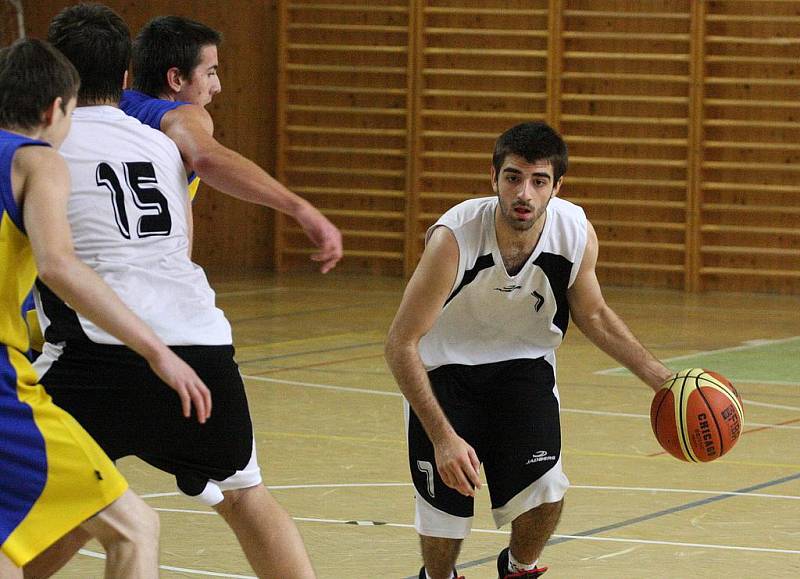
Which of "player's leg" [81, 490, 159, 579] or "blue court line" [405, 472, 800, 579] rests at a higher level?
"player's leg" [81, 490, 159, 579]

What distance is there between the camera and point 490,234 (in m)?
3.94

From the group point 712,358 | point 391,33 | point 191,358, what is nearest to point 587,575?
point 191,358

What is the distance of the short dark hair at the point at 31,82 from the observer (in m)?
2.70

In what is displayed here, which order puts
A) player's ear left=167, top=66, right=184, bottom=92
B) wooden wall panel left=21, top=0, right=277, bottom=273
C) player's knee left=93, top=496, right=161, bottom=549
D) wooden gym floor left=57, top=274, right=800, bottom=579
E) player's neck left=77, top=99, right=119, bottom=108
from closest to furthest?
player's knee left=93, top=496, right=161, bottom=549 < player's neck left=77, top=99, right=119, bottom=108 < player's ear left=167, top=66, right=184, bottom=92 < wooden gym floor left=57, top=274, right=800, bottom=579 < wooden wall panel left=21, top=0, right=277, bottom=273

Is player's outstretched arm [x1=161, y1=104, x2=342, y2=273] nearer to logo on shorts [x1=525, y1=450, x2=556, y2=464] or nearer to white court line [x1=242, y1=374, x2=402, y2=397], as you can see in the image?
logo on shorts [x1=525, y1=450, x2=556, y2=464]

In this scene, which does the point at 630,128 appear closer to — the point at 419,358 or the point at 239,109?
the point at 239,109

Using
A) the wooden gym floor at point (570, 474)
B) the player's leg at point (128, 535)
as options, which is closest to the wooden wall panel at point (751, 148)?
the wooden gym floor at point (570, 474)

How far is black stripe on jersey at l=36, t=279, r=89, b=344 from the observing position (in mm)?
3156

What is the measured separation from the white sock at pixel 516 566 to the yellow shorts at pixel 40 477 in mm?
1599

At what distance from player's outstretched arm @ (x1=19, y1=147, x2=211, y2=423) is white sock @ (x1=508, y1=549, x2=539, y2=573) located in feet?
5.30

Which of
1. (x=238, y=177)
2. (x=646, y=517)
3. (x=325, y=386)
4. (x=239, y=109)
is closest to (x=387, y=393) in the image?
(x=325, y=386)

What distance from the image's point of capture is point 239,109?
14.2 metres

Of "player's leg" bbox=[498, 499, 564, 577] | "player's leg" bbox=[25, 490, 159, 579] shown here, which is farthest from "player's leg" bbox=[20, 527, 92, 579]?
"player's leg" bbox=[498, 499, 564, 577]

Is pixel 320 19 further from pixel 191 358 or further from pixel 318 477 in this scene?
pixel 191 358
